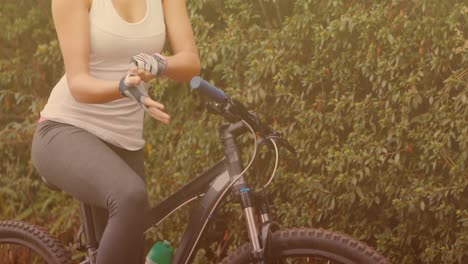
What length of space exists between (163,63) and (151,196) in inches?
112

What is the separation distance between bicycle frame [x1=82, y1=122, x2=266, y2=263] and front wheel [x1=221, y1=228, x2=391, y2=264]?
0.09 metres

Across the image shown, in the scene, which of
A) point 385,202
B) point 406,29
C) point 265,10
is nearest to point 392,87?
point 406,29

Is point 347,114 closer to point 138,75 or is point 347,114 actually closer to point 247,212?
point 247,212

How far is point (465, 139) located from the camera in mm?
5164

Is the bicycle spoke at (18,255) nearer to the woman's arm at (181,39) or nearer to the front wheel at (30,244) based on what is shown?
the front wheel at (30,244)

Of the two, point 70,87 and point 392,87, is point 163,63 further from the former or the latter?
point 392,87

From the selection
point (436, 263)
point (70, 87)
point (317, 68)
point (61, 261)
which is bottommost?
point (436, 263)

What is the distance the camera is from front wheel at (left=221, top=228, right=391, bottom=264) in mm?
3803

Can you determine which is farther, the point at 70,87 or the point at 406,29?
the point at 406,29

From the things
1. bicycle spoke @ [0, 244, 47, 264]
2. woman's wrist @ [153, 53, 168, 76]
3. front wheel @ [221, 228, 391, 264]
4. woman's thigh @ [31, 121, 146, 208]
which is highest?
woman's wrist @ [153, 53, 168, 76]

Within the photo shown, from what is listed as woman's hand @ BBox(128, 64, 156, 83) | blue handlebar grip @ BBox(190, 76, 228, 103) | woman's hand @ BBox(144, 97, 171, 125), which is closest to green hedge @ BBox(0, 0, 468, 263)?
blue handlebar grip @ BBox(190, 76, 228, 103)

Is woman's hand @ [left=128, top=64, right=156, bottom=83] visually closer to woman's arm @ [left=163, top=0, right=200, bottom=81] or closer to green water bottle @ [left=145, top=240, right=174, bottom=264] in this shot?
woman's arm @ [left=163, top=0, right=200, bottom=81]

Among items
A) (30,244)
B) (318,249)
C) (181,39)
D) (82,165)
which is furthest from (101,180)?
(30,244)

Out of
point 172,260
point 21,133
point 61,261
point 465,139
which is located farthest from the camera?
point 21,133
